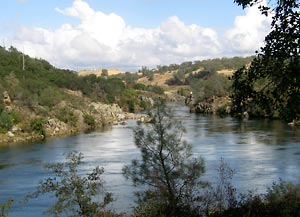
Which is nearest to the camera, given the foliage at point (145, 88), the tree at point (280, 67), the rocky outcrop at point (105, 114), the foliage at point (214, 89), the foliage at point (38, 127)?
the tree at point (280, 67)

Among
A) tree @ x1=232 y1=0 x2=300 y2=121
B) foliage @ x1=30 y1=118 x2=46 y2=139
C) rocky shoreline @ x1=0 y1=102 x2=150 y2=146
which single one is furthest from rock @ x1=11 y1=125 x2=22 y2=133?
tree @ x1=232 y1=0 x2=300 y2=121

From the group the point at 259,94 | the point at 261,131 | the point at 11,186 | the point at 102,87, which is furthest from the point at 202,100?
the point at 259,94

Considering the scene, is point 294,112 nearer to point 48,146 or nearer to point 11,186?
point 11,186

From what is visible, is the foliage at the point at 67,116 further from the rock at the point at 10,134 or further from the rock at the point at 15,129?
the rock at the point at 10,134

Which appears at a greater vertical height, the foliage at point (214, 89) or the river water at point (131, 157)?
the foliage at point (214, 89)

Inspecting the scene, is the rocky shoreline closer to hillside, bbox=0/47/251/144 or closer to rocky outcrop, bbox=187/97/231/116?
hillside, bbox=0/47/251/144

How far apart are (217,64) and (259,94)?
184 m

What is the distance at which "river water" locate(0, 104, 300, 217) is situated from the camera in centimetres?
2845

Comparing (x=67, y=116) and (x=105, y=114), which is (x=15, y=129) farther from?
(x=105, y=114)

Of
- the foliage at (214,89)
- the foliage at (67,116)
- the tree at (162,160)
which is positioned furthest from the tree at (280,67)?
the foliage at (214,89)

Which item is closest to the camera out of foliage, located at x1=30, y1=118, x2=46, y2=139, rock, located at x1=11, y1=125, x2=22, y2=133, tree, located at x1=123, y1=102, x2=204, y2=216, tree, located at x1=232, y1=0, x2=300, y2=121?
tree, located at x1=232, y1=0, x2=300, y2=121

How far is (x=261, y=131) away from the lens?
189 ft

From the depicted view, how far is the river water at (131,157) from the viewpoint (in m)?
28.4

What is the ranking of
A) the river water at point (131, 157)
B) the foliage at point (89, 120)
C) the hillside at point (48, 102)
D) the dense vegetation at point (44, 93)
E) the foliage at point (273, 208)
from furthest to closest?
the foliage at point (89, 120)
the dense vegetation at point (44, 93)
the hillside at point (48, 102)
the river water at point (131, 157)
the foliage at point (273, 208)
